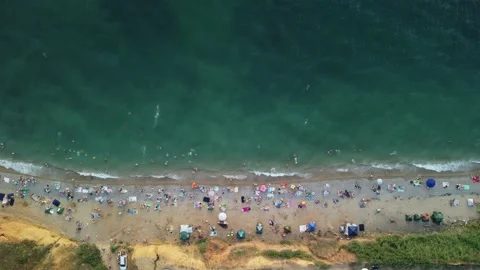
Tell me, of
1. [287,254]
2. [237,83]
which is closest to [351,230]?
[287,254]

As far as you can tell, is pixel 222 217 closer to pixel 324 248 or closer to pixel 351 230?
pixel 324 248

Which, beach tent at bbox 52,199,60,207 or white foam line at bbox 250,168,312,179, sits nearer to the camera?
beach tent at bbox 52,199,60,207

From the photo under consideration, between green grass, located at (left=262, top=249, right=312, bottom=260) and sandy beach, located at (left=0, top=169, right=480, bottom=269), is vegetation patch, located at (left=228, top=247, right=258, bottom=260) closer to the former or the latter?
green grass, located at (left=262, top=249, right=312, bottom=260)

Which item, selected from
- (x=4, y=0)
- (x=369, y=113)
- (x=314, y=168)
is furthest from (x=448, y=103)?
(x=4, y=0)

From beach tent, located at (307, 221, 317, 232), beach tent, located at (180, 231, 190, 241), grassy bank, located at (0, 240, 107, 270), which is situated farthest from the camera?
beach tent, located at (307, 221, 317, 232)

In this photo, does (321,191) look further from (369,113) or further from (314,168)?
(369,113)

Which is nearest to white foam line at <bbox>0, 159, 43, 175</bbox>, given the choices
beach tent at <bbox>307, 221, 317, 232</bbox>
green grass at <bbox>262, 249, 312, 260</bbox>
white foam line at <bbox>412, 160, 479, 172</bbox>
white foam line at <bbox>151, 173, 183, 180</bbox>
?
white foam line at <bbox>151, 173, 183, 180</bbox>
